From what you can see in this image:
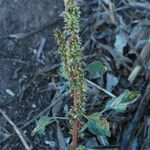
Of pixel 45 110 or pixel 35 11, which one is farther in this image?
pixel 35 11

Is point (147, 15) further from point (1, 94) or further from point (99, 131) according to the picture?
point (99, 131)

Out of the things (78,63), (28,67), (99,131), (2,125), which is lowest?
(2,125)

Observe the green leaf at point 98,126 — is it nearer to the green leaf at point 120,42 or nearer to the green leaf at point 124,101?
the green leaf at point 124,101

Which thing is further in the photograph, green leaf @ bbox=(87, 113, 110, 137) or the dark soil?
the dark soil

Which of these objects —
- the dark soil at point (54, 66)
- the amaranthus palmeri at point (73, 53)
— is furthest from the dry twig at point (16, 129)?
the amaranthus palmeri at point (73, 53)

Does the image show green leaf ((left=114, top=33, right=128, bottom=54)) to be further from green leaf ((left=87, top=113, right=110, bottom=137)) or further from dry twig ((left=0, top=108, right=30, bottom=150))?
green leaf ((left=87, top=113, right=110, bottom=137))

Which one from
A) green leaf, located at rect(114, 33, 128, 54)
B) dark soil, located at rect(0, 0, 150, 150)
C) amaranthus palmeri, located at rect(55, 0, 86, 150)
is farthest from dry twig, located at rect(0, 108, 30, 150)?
green leaf, located at rect(114, 33, 128, 54)

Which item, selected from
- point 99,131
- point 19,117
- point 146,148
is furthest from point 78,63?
point 19,117
